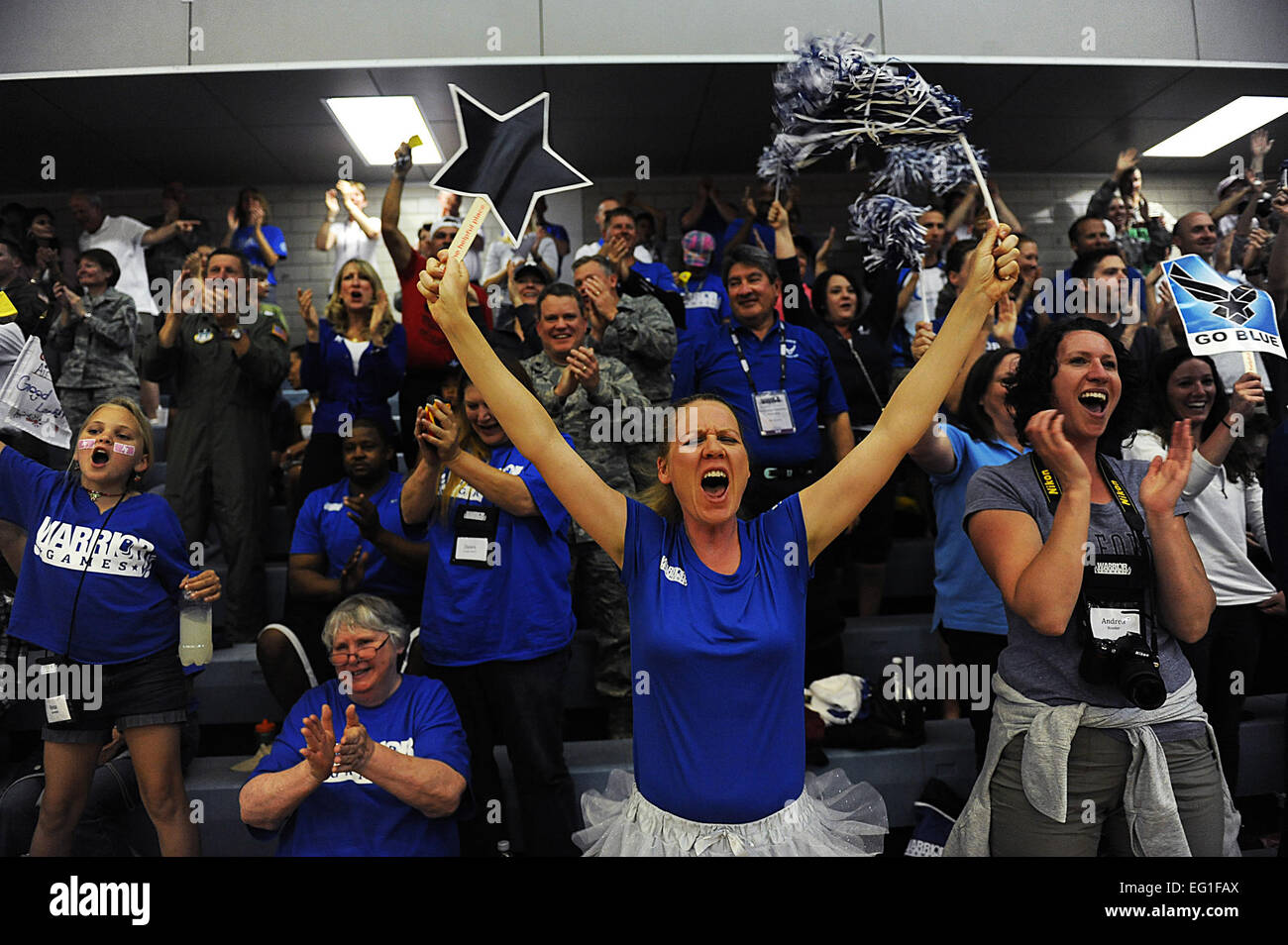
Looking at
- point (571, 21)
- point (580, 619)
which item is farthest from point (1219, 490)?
point (571, 21)

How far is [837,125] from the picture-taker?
7.58 feet

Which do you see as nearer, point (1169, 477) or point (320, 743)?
point (1169, 477)

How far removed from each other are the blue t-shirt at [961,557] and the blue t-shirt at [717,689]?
113 centimetres

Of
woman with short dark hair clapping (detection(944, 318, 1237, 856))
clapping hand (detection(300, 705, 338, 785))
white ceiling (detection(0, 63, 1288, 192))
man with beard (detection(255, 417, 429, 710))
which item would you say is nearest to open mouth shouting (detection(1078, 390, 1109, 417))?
woman with short dark hair clapping (detection(944, 318, 1237, 856))

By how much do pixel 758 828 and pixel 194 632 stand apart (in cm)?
154

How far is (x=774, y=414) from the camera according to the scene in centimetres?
302

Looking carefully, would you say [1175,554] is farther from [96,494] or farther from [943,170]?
[96,494]

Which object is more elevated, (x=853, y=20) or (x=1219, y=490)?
(x=853, y=20)

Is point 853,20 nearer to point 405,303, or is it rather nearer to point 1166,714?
point 405,303

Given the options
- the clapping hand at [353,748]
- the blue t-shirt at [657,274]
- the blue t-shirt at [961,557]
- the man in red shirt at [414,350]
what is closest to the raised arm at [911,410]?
the blue t-shirt at [961,557]

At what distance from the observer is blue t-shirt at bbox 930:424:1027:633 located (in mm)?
2463

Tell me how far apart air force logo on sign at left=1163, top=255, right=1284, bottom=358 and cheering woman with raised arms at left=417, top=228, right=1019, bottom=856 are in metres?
1.09

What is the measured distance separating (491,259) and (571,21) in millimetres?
1302

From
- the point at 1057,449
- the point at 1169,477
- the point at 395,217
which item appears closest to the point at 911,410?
the point at 1057,449
